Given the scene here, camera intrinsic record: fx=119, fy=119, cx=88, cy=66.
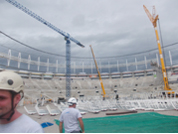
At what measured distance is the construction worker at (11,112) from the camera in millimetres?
1105

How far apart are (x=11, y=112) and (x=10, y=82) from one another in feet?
0.96

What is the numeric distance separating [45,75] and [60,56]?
39.1 feet

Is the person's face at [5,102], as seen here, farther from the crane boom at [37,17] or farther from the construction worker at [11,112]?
the crane boom at [37,17]

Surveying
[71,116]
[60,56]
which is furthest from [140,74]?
[71,116]

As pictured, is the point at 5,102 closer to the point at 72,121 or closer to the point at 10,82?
the point at 10,82

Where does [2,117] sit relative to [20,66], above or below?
below

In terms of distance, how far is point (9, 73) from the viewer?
1229mm

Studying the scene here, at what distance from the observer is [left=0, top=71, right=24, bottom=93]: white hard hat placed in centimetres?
113

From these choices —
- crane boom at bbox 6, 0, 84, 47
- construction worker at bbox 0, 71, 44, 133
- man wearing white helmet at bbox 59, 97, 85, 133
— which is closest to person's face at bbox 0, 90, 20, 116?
construction worker at bbox 0, 71, 44, 133

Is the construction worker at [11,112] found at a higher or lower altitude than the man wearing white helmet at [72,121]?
higher

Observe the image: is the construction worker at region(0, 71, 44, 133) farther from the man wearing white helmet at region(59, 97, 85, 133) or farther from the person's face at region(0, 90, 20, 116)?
the man wearing white helmet at region(59, 97, 85, 133)

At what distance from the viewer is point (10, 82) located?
3.83ft

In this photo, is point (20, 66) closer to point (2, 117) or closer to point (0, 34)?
point (0, 34)

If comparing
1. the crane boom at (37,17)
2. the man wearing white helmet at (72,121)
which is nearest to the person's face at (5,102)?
the man wearing white helmet at (72,121)
